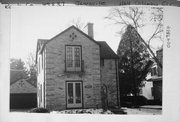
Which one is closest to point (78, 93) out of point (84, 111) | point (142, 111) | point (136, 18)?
point (84, 111)

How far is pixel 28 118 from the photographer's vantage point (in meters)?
2.25

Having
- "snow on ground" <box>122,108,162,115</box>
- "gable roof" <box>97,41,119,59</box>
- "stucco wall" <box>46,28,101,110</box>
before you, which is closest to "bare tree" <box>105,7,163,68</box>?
"gable roof" <box>97,41,119,59</box>

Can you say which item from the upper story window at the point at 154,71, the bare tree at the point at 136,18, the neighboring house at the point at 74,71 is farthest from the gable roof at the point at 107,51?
the upper story window at the point at 154,71

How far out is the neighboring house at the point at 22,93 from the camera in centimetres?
226

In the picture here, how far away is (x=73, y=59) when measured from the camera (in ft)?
7.62

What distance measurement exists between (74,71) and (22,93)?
492 mm

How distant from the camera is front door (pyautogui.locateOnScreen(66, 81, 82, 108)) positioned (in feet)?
7.62

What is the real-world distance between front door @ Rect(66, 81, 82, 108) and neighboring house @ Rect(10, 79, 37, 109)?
0.97 feet

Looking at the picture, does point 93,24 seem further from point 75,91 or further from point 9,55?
point 9,55

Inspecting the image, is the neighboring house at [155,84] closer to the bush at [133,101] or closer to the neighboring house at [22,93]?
the bush at [133,101]

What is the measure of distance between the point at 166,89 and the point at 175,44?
40 cm

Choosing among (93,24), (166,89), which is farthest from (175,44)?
(93,24)

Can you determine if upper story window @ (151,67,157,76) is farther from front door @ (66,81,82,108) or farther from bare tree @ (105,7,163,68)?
front door @ (66,81,82,108)

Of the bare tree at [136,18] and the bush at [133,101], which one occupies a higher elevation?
the bare tree at [136,18]
